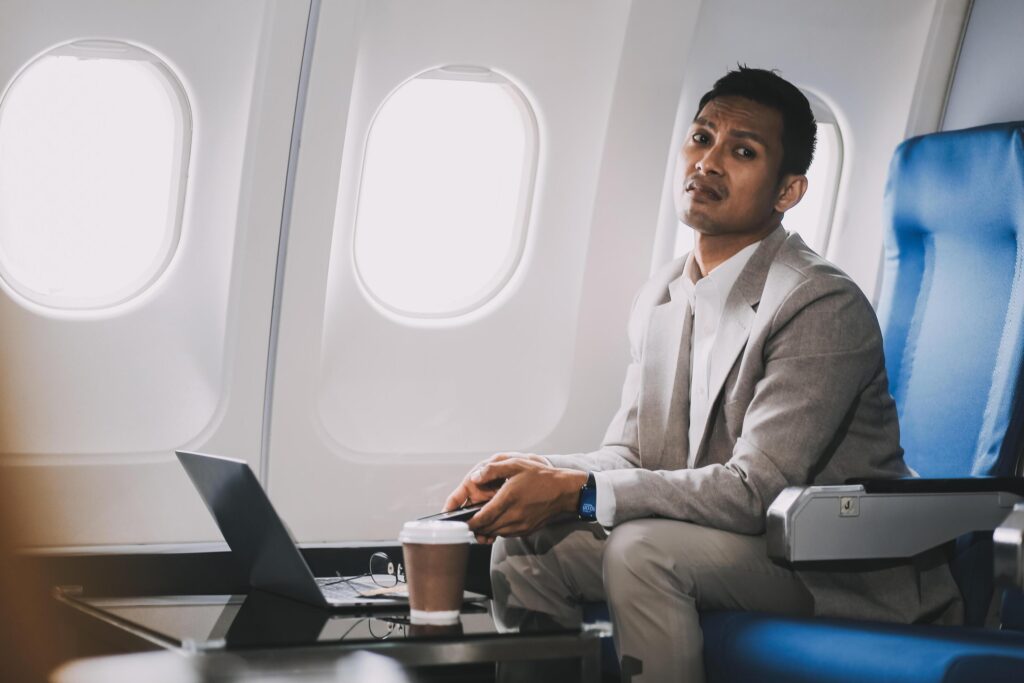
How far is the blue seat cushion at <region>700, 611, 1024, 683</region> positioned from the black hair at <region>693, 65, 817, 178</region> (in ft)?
3.51

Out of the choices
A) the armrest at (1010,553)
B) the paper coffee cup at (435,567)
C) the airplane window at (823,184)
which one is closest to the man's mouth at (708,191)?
the armrest at (1010,553)

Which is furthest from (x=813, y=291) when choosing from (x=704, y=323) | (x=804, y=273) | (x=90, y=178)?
(x=90, y=178)

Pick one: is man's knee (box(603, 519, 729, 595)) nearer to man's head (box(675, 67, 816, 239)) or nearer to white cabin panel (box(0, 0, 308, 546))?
man's head (box(675, 67, 816, 239))

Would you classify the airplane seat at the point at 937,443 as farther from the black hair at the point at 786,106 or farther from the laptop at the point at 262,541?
the laptop at the point at 262,541

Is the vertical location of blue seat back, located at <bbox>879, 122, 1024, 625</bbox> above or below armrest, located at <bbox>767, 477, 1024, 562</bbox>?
above

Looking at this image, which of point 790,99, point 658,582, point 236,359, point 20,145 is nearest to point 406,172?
point 236,359

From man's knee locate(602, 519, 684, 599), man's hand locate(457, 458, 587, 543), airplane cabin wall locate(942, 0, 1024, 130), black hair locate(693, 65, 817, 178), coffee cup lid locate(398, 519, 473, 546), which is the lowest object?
man's knee locate(602, 519, 684, 599)

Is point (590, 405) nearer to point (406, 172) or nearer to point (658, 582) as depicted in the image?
point (406, 172)

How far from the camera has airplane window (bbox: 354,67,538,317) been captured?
12.0ft

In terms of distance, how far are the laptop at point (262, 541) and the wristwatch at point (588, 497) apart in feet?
1.05

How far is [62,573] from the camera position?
10.3 ft

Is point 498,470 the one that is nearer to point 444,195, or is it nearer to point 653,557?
point 653,557

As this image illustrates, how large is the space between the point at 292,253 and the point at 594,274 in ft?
3.04

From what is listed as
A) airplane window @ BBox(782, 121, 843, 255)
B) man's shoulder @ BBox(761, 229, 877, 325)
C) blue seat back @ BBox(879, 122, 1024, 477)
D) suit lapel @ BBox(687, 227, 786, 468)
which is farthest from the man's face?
airplane window @ BBox(782, 121, 843, 255)
